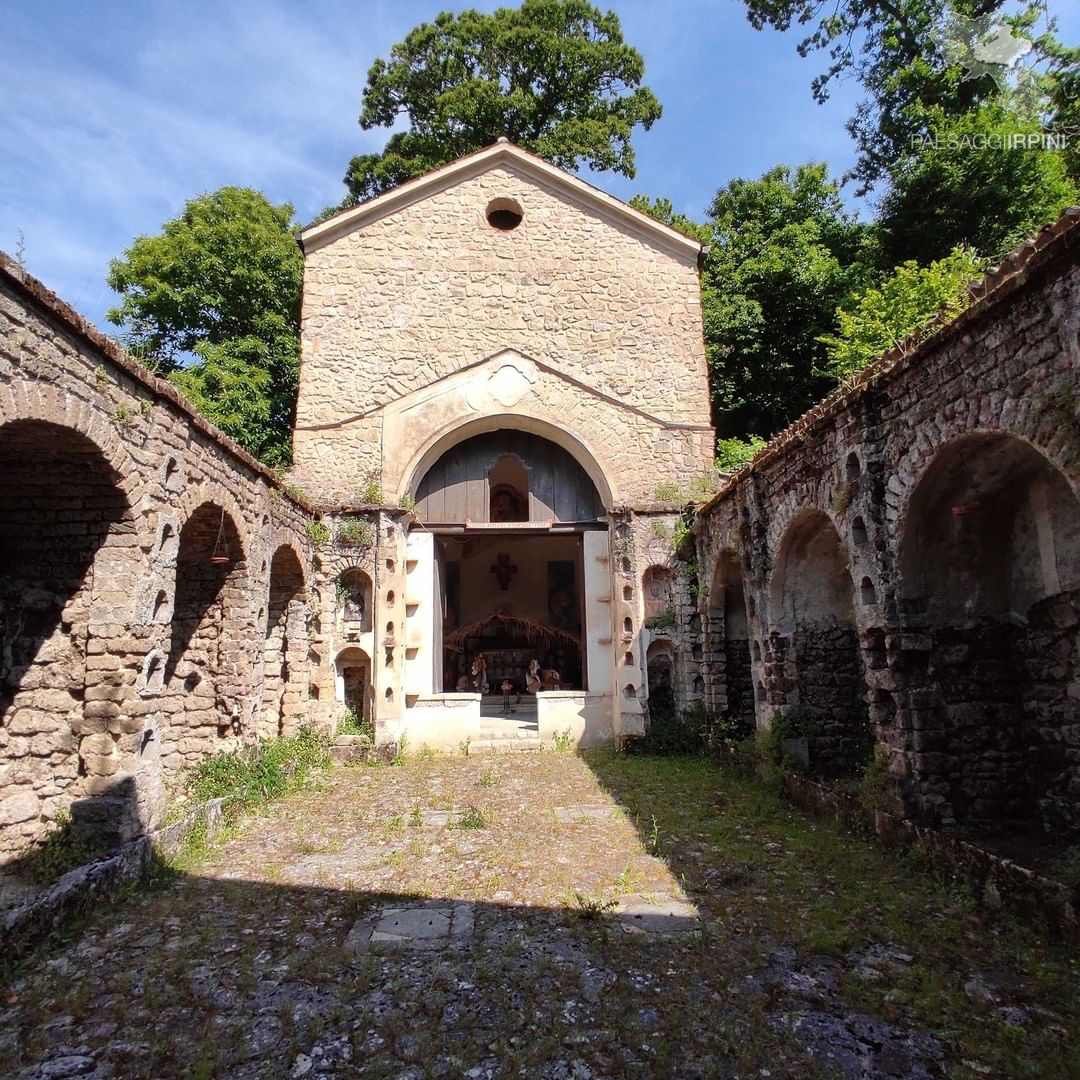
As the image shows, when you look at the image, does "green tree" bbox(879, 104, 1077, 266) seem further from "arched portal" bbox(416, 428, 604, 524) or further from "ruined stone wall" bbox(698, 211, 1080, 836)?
"ruined stone wall" bbox(698, 211, 1080, 836)

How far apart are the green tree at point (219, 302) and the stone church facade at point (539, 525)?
462cm

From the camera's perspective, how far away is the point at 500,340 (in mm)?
12125

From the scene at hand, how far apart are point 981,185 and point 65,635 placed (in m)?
18.5

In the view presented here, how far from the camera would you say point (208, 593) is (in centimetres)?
773

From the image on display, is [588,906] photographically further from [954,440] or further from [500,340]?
[500,340]

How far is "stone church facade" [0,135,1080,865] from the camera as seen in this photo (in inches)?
196

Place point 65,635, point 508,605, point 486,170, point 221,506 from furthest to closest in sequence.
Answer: point 508,605 → point 486,170 → point 221,506 → point 65,635

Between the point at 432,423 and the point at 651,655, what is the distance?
5253 mm

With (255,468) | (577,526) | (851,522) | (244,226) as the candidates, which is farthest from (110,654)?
(244,226)

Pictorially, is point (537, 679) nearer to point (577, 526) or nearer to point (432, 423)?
point (577, 526)

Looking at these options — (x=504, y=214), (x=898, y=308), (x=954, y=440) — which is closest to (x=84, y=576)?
(x=954, y=440)

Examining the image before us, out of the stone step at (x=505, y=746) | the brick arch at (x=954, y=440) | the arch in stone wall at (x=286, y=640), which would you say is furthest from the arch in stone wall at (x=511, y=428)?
the brick arch at (x=954, y=440)

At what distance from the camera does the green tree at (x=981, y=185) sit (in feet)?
47.8

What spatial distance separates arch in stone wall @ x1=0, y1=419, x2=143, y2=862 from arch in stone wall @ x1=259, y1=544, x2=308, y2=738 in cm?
378
